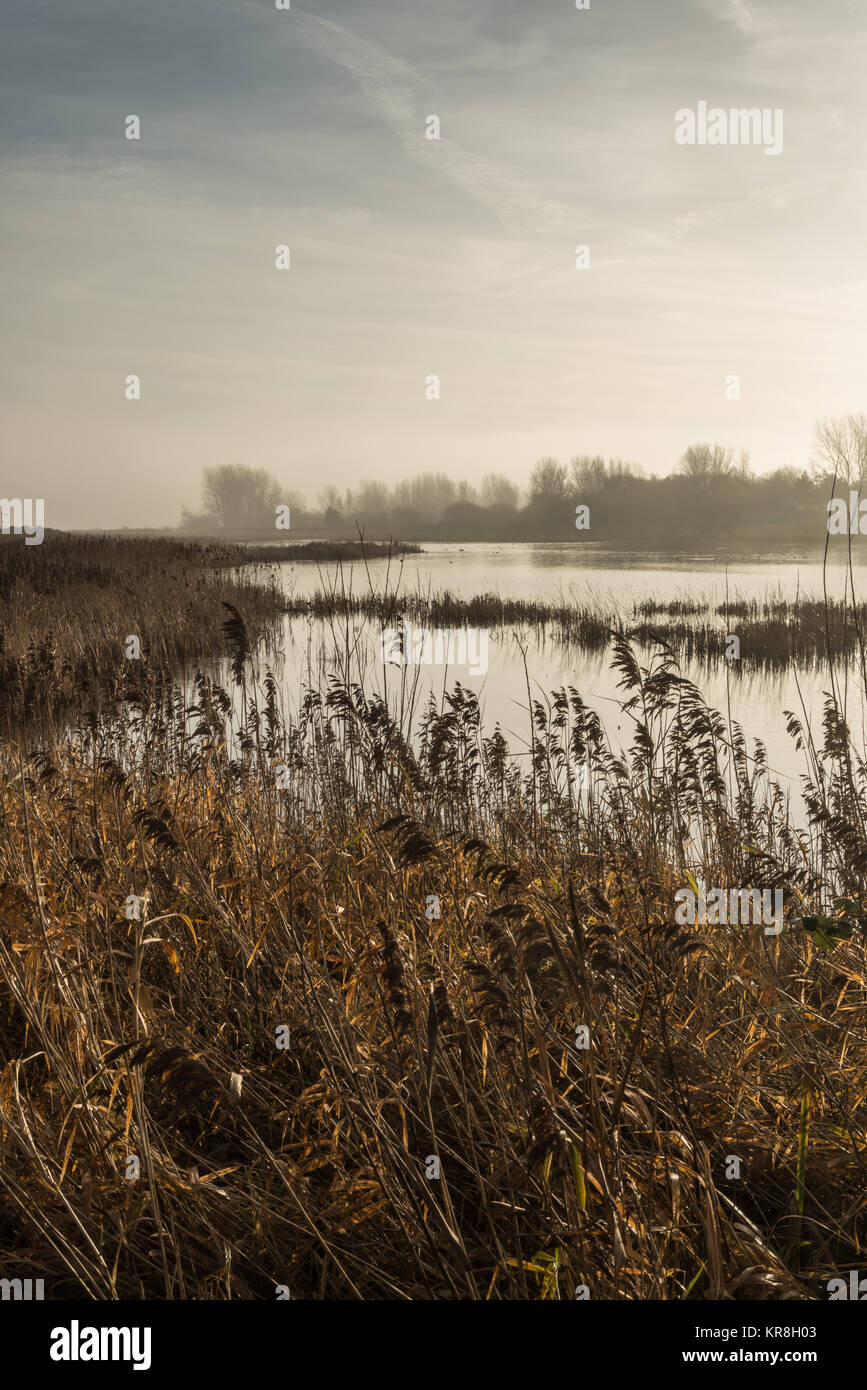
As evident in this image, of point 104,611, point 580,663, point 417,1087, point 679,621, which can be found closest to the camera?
point 417,1087

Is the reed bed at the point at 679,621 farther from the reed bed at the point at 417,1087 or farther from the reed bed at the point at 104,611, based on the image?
the reed bed at the point at 417,1087

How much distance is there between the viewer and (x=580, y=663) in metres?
16.4

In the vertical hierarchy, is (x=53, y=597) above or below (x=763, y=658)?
above

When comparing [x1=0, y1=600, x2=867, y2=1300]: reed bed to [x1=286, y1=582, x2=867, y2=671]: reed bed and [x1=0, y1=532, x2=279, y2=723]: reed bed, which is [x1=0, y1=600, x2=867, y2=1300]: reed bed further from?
[x1=286, y1=582, x2=867, y2=671]: reed bed

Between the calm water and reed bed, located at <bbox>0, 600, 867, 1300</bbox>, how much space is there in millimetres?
1415

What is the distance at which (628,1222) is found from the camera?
1.91m

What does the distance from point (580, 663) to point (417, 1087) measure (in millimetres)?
14241

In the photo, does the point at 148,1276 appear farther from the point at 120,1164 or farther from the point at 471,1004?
the point at 471,1004

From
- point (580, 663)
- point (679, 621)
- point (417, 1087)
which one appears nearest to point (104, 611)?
point (580, 663)

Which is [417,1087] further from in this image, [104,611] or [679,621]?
[679,621]

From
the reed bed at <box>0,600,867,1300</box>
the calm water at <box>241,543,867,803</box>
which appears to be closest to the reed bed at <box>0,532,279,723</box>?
the calm water at <box>241,543,867,803</box>

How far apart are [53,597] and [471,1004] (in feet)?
51.0

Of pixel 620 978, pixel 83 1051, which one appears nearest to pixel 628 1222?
pixel 620 978
